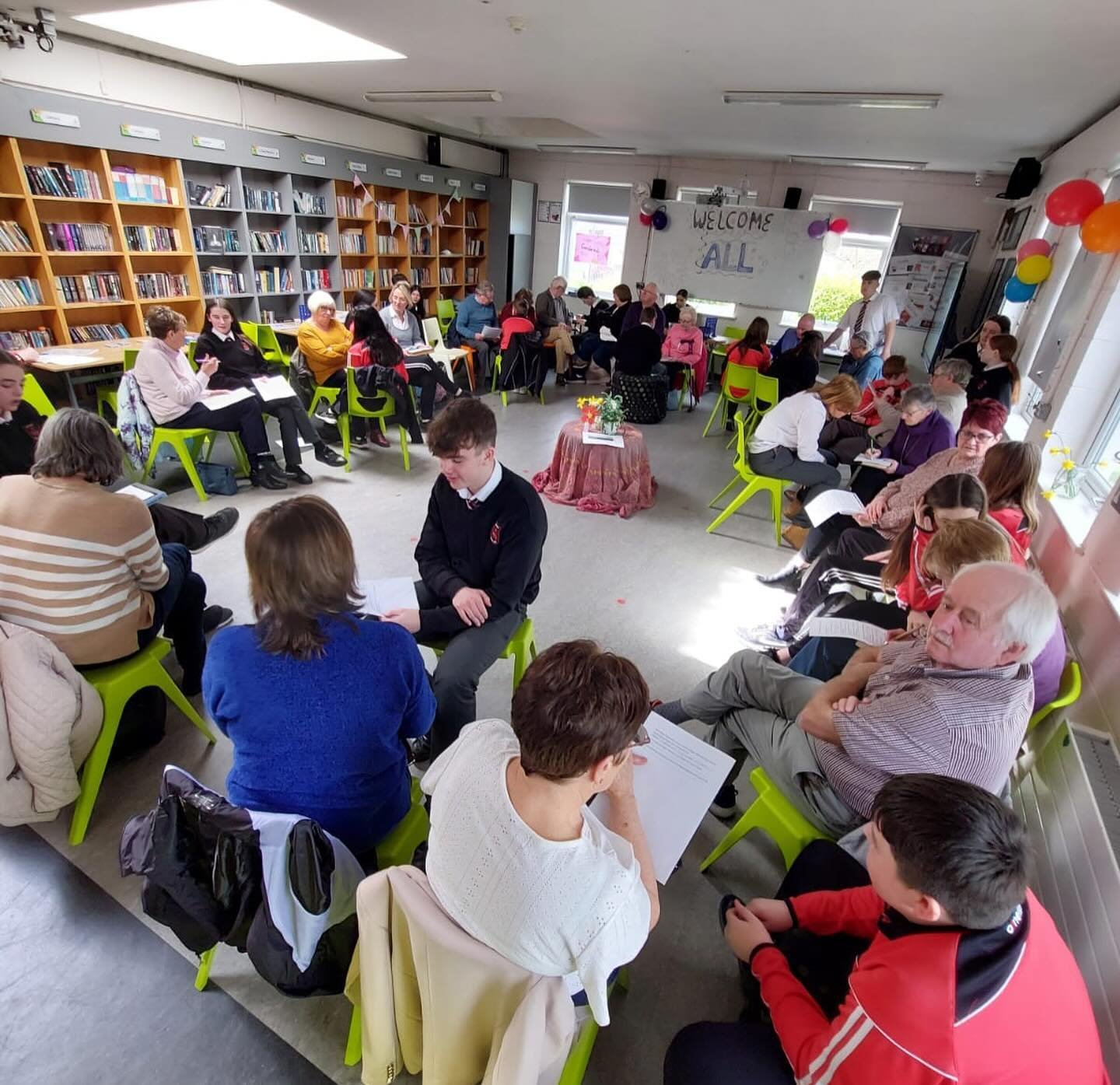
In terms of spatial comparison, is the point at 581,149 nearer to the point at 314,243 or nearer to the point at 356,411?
the point at 314,243

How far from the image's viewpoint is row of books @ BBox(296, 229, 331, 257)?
6.69 meters

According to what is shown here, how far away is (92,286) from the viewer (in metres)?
4.91

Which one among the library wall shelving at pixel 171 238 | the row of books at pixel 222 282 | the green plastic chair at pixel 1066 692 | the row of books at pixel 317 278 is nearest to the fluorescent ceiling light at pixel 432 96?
the library wall shelving at pixel 171 238

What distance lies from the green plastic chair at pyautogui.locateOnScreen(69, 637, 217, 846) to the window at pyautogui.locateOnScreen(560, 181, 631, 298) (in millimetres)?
9379

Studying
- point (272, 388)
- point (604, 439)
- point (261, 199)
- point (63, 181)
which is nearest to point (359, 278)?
point (261, 199)

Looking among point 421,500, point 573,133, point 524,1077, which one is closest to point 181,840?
point 524,1077

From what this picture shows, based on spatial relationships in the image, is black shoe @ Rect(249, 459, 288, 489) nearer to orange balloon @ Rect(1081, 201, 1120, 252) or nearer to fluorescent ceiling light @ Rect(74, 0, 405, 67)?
fluorescent ceiling light @ Rect(74, 0, 405, 67)

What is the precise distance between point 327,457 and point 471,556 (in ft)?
10.7

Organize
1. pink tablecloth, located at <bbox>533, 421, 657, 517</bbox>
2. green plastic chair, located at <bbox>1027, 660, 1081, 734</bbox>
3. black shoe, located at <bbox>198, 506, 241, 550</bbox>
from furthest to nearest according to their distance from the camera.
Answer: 1. pink tablecloth, located at <bbox>533, 421, 657, 517</bbox>
2. black shoe, located at <bbox>198, 506, 241, 550</bbox>
3. green plastic chair, located at <bbox>1027, 660, 1081, 734</bbox>

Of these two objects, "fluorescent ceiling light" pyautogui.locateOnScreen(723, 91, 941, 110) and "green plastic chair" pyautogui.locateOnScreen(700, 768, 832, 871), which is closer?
"green plastic chair" pyautogui.locateOnScreen(700, 768, 832, 871)

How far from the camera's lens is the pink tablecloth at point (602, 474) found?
4309mm

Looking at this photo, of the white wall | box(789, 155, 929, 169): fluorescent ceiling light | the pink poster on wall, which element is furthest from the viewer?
the pink poster on wall

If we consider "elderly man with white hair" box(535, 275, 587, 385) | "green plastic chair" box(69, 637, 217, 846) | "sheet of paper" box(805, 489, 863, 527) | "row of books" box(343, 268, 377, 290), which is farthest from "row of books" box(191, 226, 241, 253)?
"sheet of paper" box(805, 489, 863, 527)

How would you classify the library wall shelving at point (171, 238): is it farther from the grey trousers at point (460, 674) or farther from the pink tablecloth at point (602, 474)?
the grey trousers at point (460, 674)
